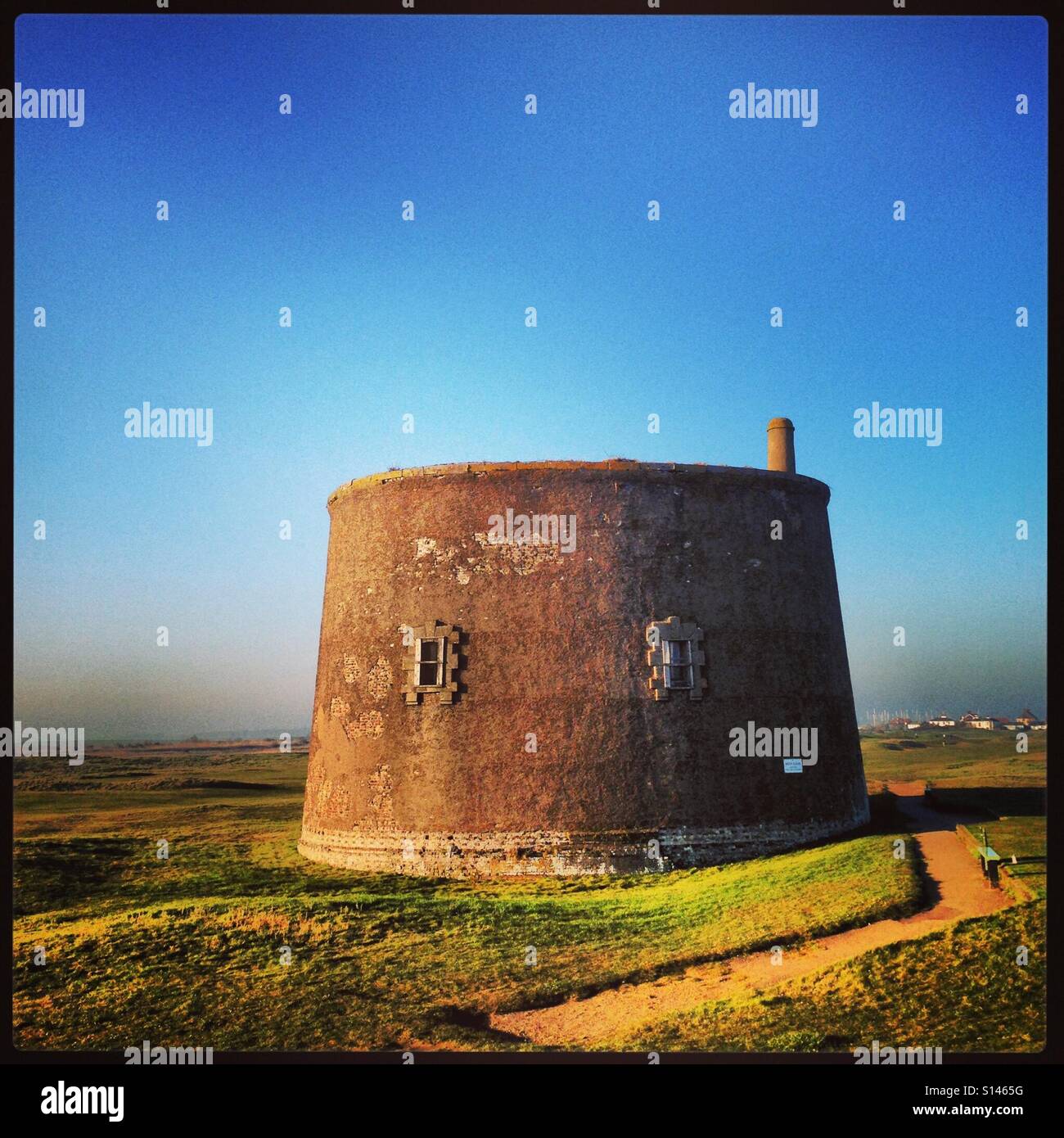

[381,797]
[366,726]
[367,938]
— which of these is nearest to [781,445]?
[366,726]

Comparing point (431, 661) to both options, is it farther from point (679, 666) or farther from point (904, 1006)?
point (904, 1006)

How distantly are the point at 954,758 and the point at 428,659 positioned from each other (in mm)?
28053

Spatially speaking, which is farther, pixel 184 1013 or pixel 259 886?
pixel 259 886

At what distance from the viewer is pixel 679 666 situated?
19.8 meters

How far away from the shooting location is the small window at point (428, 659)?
20203 millimetres

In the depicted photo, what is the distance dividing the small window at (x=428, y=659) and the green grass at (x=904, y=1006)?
924 cm

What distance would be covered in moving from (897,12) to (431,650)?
14.0 meters

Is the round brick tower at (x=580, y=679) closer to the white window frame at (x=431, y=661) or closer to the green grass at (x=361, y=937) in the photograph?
the white window frame at (x=431, y=661)

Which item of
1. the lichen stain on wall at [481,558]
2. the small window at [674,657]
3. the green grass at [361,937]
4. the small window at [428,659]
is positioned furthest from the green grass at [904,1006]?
the lichen stain on wall at [481,558]

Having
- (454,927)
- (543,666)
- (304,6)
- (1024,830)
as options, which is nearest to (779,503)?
(543,666)

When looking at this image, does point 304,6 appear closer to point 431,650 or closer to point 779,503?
point 431,650

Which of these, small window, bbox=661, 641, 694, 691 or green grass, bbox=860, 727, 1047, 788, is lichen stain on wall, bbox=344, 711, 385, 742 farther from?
green grass, bbox=860, 727, 1047, 788

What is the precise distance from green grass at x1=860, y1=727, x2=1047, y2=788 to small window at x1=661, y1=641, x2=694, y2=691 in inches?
300

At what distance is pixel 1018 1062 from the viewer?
891cm
